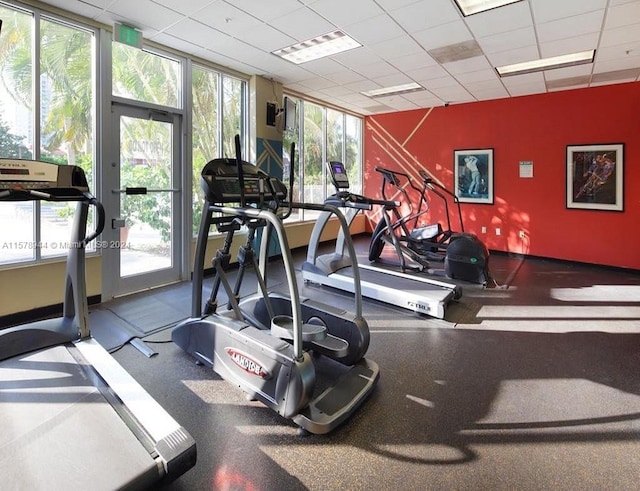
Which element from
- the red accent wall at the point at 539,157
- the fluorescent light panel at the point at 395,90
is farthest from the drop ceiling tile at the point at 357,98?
the red accent wall at the point at 539,157

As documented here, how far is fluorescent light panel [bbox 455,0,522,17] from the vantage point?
3578mm

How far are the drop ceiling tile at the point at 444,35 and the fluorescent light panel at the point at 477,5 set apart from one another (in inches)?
7.7

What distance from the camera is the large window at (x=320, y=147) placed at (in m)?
7.43

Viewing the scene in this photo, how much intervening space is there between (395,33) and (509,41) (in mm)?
1350

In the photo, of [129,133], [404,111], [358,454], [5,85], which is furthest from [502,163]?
[5,85]

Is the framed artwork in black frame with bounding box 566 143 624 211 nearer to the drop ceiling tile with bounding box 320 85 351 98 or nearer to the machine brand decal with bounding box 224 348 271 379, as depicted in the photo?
the drop ceiling tile with bounding box 320 85 351 98

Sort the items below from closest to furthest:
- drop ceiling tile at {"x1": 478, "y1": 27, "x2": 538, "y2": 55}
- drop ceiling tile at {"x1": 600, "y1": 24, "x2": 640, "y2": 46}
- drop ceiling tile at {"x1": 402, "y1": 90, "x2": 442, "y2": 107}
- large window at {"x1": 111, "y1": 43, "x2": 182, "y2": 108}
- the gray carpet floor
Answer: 1. the gray carpet floor
2. drop ceiling tile at {"x1": 600, "y1": 24, "x2": 640, "y2": 46}
3. drop ceiling tile at {"x1": 478, "y1": 27, "x2": 538, "y2": 55}
4. large window at {"x1": 111, "y1": 43, "x2": 182, "y2": 108}
5. drop ceiling tile at {"x1": 402, "y1": 90, "x2": 442, "y2": 107}

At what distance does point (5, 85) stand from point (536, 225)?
758 cm

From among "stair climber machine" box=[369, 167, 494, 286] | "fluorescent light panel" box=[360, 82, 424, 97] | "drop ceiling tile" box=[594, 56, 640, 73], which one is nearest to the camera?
"drop ceiling tile" box=[594, 56, 640, 73]

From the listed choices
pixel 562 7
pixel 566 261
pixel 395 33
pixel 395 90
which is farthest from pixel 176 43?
pixel 566 261

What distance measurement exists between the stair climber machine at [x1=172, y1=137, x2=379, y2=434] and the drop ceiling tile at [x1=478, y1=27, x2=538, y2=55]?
3189 millimetres

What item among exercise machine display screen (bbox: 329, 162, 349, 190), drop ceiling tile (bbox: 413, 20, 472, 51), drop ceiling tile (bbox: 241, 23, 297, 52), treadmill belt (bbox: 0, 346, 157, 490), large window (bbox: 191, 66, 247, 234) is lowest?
treadmill belt (bbox: 0, 346, 157, 490)

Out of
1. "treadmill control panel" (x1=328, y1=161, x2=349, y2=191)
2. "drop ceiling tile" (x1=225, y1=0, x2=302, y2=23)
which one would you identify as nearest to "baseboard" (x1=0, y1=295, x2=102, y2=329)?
"drop ceiling tile" (x1=225, y1=0, x2=302, y2=23)

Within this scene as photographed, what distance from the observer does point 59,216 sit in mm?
3930
